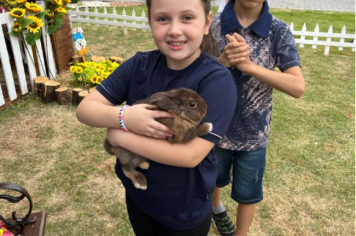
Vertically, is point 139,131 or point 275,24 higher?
point 275,24

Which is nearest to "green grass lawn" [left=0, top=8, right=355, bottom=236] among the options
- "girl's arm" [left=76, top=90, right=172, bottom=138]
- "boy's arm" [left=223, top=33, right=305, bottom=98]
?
"boy's arm" [left=223, top=33, right=305, bottom=98]

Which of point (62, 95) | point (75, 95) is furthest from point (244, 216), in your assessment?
point (62, 95)

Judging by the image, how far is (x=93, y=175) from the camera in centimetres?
387

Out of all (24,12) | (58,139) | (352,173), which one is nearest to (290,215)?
(352,173)

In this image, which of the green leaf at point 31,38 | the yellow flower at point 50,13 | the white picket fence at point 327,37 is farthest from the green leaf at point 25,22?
the white picket fence at point 327,37

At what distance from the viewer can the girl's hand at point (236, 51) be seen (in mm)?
1780

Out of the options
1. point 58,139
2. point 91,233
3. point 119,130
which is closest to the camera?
point 119,130

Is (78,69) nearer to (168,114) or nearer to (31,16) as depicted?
(31,16)

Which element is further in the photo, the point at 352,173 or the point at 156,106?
the point at 352,173

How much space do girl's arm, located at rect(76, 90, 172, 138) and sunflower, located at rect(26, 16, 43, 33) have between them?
14.2 feet

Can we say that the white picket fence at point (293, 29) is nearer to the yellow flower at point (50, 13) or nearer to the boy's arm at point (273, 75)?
the yellow flower at point (50, 13)

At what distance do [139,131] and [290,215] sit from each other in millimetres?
2559

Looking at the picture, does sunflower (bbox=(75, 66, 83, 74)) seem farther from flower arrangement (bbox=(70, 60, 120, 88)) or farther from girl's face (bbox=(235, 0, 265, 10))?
girl's face (bbox=(235, 0, 265, 10))

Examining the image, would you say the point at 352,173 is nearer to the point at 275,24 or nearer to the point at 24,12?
the point at 275,24
